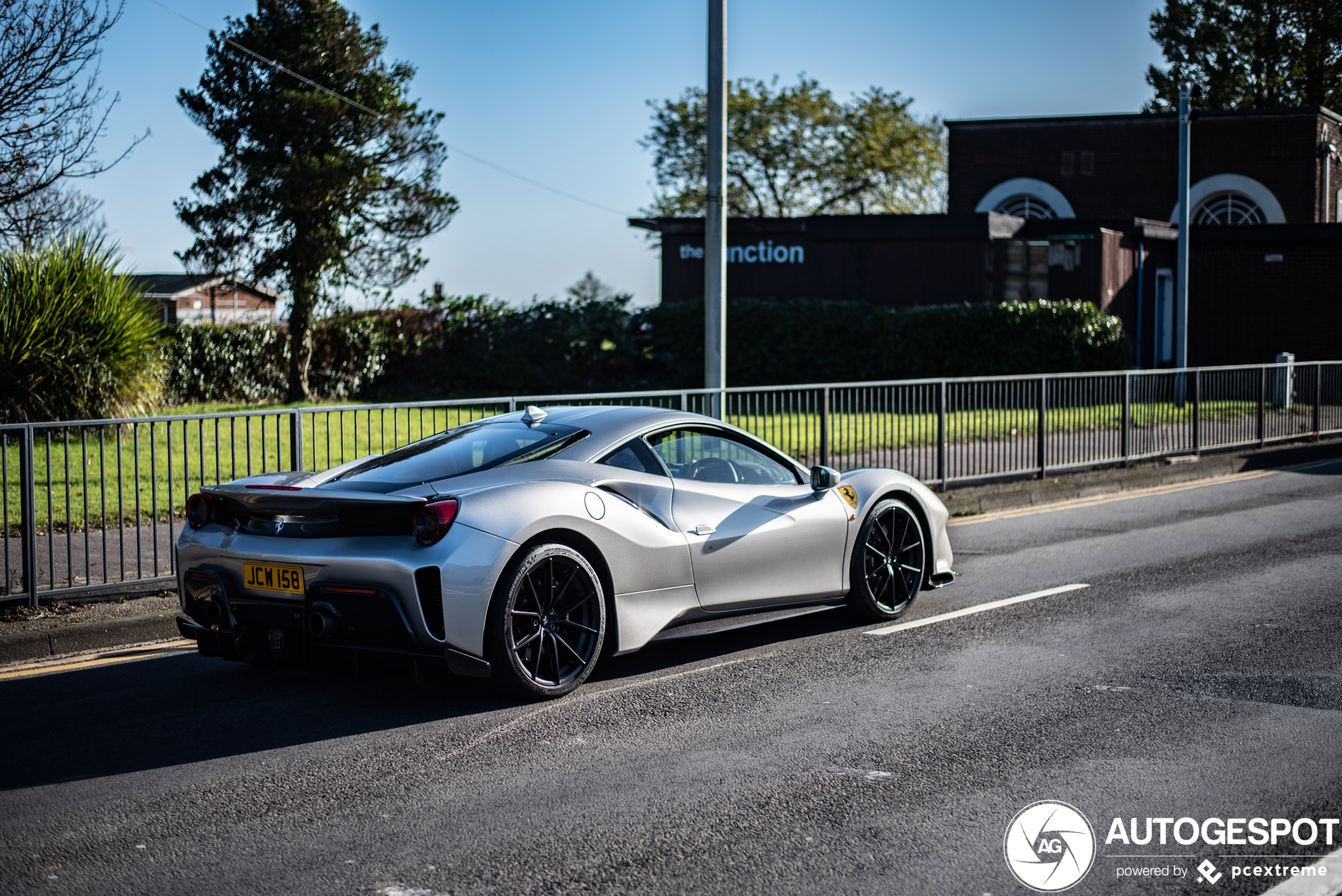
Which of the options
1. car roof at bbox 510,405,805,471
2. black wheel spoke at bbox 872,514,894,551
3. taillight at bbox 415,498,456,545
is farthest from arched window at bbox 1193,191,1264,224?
taillight at bbox 415,498,456,545

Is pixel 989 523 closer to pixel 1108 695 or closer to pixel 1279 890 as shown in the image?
pixel 1108 695

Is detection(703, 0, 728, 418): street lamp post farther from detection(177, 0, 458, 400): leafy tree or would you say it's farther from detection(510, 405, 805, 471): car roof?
detection(177, 0, 458, 400): leafy tree

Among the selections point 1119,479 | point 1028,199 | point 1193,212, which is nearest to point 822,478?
point 1119,479

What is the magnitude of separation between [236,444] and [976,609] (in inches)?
205

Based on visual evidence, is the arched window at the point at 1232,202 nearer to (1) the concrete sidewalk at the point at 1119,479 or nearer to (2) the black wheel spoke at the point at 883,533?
(1) the concrete sidewalk at the point at 1119,479

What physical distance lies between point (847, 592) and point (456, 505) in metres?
2.75

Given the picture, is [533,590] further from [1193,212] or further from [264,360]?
[1193,212]

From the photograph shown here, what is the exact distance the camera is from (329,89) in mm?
25969

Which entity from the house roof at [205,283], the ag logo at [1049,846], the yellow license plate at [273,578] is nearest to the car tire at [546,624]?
the yellow license plate at [273,578]

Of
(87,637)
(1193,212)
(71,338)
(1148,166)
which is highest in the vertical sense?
(1148,166)

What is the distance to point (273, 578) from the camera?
219 inches

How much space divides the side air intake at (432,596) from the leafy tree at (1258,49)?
5427 cm

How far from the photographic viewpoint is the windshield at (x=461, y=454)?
5.93 m

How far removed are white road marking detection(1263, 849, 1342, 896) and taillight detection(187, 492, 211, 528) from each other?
4684mm
